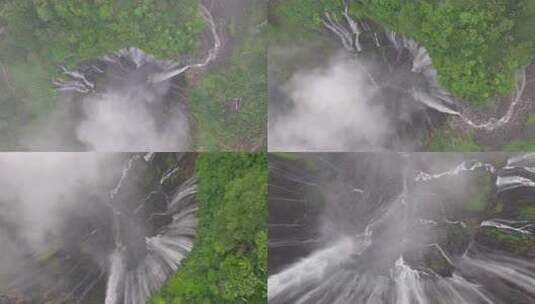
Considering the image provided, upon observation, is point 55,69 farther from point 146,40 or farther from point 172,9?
point 172,9

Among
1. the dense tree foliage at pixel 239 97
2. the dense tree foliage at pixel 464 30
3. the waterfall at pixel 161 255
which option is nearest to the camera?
the dense tree foliage at pixel 464 30

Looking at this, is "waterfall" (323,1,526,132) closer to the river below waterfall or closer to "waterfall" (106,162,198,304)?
the river below waterfall

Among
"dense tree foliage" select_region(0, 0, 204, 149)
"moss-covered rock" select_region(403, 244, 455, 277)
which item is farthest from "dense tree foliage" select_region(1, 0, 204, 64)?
"moss-covered rock" select_region(403, 244, 455, 277)

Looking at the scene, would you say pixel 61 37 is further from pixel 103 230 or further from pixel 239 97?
pixel 103 230

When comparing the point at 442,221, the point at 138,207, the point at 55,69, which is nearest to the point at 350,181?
the point at 442,221

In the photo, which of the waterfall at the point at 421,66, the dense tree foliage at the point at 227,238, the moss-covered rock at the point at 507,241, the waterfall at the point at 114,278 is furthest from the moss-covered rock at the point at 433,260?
the waterfall at the point at 114,278

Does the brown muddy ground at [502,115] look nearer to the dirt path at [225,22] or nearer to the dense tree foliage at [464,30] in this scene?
the dense tree foliage at [464,30]
